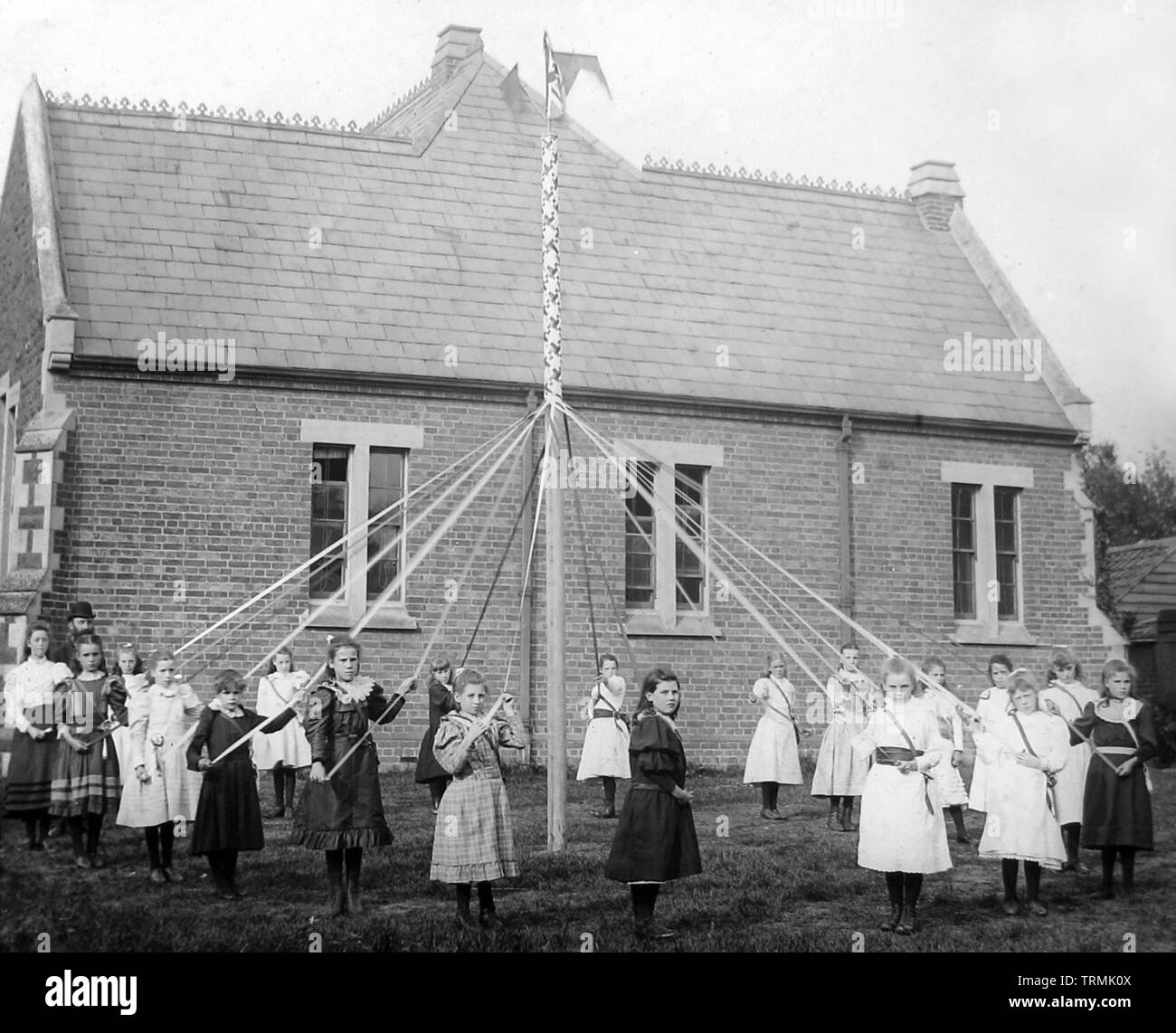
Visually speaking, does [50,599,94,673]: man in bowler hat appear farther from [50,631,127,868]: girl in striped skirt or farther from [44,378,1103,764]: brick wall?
[44,378,1103,764]: brick wall

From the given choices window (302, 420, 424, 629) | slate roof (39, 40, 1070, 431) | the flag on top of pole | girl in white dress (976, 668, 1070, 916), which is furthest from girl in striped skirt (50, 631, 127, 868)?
girl in white dress (976, 668, 1070, 916)

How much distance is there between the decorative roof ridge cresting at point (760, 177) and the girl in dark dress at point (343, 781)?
481 inches

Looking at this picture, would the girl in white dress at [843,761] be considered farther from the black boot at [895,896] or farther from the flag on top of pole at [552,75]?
the flag on top of pole at [552,75]

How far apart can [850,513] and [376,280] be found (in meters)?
6.56

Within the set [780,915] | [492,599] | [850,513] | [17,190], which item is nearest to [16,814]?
[780,915]

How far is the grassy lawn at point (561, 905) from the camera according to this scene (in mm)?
7914

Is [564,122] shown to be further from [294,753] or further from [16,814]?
[16,814]

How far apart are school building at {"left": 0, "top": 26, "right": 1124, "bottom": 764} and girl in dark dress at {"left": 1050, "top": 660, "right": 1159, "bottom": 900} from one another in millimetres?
5025

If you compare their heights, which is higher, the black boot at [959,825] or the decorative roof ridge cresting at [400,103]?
the decorative roof ridge cresting at [400,103]

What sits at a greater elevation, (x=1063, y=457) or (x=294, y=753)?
(x=1063, y=457)

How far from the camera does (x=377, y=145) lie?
17.9m

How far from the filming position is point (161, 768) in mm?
9766

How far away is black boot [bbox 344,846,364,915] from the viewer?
8.61 metres

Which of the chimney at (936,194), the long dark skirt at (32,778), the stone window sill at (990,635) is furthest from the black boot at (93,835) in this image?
the chimney at (936,194)
